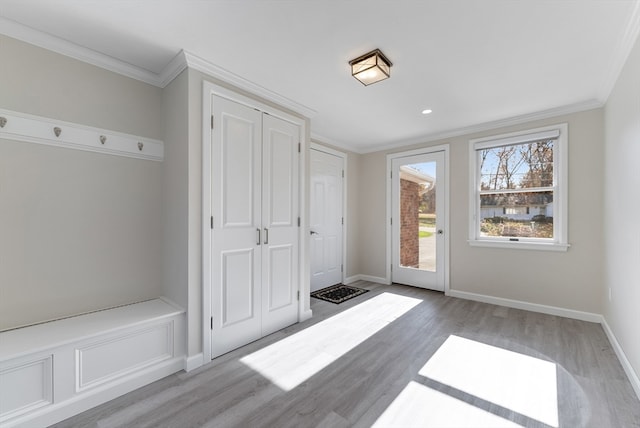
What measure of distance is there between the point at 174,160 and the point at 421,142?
3.63 meters

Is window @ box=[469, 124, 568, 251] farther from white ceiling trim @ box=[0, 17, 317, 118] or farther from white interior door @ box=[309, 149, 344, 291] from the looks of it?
white ceiling trim @ box=[0, 17, 317, 118]

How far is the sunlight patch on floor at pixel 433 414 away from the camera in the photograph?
161 centimetres

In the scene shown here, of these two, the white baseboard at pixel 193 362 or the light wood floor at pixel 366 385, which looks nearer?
→ the light wood floor at pixel 366 385

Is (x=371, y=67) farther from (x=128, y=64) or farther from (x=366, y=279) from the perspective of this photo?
(x=366, y=279)

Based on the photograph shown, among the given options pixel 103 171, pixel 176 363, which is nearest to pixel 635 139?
pixel 176 363

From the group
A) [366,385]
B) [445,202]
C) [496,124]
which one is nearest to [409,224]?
[445,202]

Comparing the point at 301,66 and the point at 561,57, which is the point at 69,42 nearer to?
the point at 301,66

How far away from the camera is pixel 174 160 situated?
92.7 inches

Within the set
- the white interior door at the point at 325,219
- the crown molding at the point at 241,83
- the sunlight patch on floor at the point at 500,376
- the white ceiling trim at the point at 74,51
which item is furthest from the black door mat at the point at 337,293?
the white ceiling trim at the point at 74,51

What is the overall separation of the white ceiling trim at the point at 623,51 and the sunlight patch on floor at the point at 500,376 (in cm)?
250

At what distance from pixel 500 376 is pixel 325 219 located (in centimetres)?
297

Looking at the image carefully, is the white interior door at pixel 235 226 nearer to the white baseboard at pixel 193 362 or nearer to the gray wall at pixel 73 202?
the white baseboard at pixel 193 362

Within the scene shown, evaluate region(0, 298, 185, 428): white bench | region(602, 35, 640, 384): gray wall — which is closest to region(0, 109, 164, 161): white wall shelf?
region(0, 298, 185, 428): white bench

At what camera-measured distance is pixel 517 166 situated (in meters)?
3.61
